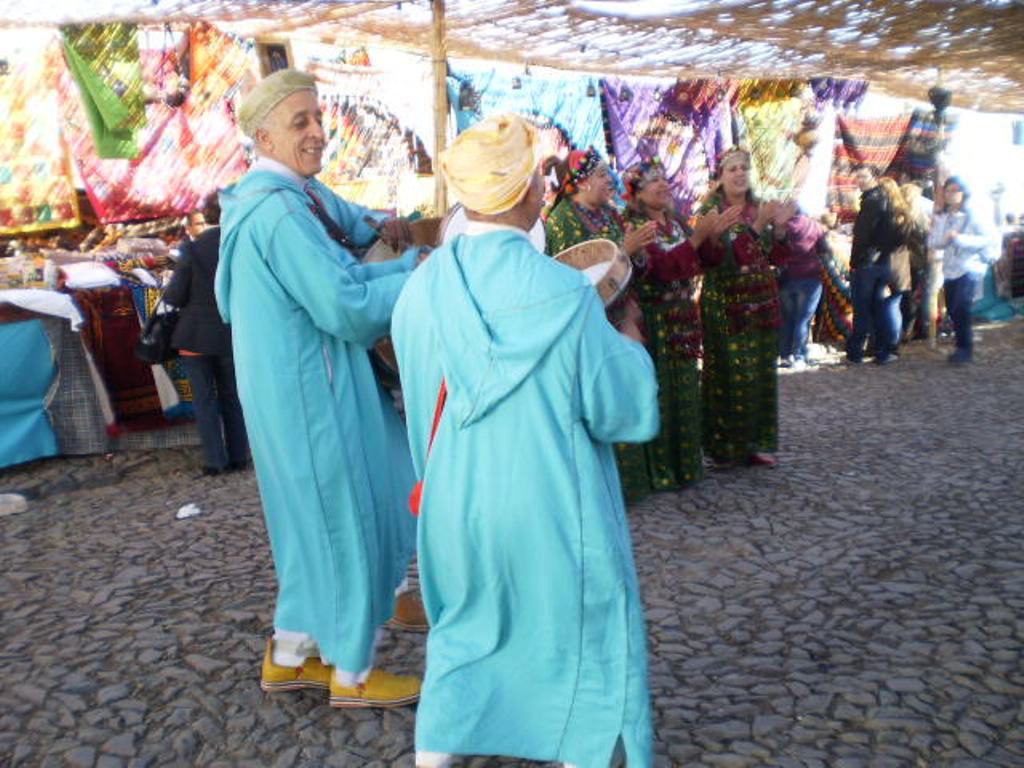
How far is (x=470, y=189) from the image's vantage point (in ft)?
6.84

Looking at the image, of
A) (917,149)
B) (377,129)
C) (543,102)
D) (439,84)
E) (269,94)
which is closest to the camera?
(269,94)

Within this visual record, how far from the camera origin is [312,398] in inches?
112

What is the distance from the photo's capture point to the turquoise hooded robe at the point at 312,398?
2.73 metres

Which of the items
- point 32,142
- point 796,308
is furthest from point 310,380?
point 796,308

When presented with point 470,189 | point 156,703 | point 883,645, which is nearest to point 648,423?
point 470,189

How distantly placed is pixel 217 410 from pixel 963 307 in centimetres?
734

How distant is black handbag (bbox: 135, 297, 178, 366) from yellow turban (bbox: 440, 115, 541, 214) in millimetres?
4641

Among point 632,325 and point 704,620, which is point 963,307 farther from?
point 632,325

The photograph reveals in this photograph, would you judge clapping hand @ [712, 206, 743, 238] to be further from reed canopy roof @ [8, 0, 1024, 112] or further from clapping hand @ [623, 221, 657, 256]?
reed canopy roof @ [8, 0, 1024, 112]

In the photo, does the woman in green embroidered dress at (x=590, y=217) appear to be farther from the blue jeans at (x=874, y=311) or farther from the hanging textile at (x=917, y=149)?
the hanging textile at (x=917, y=149)

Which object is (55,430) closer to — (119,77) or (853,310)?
(119,77)

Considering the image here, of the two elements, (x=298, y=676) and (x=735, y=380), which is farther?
(x=735, y=380)

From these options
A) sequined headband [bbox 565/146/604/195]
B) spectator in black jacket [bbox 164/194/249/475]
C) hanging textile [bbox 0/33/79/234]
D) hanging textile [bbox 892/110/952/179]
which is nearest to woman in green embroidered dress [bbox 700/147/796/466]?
sequined headband [bbox 565/146/604/195]

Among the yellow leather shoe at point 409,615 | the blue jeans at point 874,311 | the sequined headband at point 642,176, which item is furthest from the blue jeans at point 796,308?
the yellow leather shoe at point 409,615
